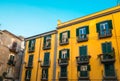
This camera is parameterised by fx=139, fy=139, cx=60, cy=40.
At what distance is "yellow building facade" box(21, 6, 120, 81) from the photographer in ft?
69.2

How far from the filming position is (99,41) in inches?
898

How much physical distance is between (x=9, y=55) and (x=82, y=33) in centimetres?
1866

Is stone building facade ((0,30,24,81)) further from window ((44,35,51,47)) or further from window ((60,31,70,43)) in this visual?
window ((60,31,70,43))

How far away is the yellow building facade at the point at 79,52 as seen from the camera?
21078 mm

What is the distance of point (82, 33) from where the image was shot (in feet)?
83.3

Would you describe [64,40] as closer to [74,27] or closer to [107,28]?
[74,27]

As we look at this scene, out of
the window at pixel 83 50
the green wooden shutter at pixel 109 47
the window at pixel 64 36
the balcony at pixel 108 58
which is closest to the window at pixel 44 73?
the window at pixel 64 36

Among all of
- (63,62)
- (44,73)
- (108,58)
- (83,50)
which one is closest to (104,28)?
(83,50)

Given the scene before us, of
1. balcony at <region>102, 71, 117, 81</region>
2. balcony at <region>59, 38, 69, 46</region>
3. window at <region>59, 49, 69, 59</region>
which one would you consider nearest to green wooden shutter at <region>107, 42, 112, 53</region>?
balcony at <region>102, 71, 117, 81</region>

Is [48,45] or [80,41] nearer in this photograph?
[80,41]

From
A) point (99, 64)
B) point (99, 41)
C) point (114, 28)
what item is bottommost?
point (99, 64)

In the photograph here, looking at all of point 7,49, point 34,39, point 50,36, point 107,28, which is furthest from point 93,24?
point 7,49

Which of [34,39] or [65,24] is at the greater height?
[65,24]

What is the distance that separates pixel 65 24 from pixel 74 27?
230cm
